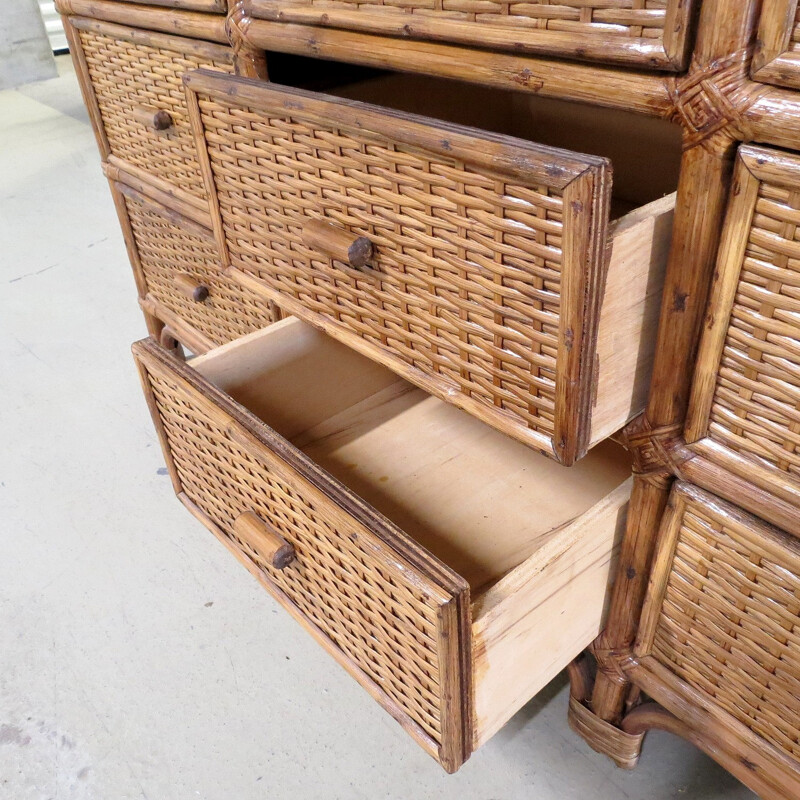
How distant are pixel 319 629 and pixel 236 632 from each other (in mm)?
301

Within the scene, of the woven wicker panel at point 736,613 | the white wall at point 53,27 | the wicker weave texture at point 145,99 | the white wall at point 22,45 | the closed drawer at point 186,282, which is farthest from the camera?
the white wall at point 53,27

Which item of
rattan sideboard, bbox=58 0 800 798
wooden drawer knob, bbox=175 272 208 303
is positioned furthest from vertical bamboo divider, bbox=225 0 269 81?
wooden drawer knob, bbox=175 272 208 303

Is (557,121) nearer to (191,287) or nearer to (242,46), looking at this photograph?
(242,46)

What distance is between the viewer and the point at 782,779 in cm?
58

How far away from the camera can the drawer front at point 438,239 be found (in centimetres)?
43

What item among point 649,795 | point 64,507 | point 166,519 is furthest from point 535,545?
point 64,507

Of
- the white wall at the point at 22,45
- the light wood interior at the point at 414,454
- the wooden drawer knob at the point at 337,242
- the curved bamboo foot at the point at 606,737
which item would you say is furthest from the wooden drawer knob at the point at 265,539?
the white wall at the point at 22,45

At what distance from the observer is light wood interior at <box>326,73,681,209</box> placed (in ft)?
2.63

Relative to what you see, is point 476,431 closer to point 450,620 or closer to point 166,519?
point 450,620

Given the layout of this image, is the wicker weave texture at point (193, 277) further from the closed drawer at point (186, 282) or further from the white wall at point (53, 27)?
the white wall at point (53, 27)

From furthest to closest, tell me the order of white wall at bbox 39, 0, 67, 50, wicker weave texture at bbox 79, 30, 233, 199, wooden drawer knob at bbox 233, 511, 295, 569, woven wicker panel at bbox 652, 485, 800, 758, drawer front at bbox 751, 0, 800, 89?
white wall at bbox 39, 0, 67, 50, wicker weave texture at bbox 79, 30, 233, 199, wooden drawer knob at bbox 233, 511, 295, 569, woven wicker panel at bbox 652, 485, 800, 758, drawer front at bbox 751, 0, 800, 89

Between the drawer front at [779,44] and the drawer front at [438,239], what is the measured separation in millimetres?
91

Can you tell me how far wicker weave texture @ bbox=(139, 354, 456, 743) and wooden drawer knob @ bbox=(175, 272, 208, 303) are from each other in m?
0.31

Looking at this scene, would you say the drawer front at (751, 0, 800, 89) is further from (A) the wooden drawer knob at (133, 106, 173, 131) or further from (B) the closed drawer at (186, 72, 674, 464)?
(A) the wooden drawer knob at (133, 106, 173, 131)
